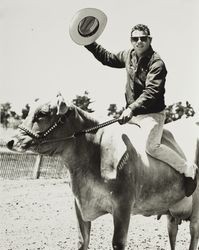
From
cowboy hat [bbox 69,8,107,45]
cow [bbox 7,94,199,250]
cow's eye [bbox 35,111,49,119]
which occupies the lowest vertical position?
cow [bbox 7,94,199,250]

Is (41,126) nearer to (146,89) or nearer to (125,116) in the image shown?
(125,116)

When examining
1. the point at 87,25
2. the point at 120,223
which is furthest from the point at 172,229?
the point at 87,25

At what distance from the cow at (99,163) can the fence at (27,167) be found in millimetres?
7377

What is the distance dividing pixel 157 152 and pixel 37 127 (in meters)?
1.21

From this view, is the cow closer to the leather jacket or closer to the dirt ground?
the leather jacket

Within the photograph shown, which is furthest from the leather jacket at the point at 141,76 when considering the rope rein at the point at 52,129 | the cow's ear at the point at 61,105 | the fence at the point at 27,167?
the fence at the point at 27,167

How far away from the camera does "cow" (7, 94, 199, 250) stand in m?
4.34

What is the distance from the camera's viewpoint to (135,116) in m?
4.83

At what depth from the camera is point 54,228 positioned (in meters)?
6.74

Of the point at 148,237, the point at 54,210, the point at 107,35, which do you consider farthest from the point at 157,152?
the point at 54,210

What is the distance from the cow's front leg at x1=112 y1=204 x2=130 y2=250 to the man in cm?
67

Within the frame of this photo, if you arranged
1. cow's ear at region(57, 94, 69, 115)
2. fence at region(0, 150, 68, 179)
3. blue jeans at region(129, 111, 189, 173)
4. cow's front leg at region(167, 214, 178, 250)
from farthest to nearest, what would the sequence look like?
fence at region(0, 150, 68, 179) < cow's front leg at region(167, 214, 178, 250) < blue jeans at region(129, 111, 189, 173) < cow's ear at region(57, 94, 69, 115)

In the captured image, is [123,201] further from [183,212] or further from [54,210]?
[54,210]

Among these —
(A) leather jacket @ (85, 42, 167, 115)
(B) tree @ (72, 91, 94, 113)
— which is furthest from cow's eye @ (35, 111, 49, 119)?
(B) tree @ (72, 91, 94, 113)
